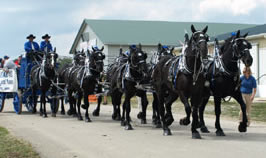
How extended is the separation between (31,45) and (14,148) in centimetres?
1011

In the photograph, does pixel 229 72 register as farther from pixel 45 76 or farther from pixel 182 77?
pixel 45 76

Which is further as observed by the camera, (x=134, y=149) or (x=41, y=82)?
(x=41, y=82)

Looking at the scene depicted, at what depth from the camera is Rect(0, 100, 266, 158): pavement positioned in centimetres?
828

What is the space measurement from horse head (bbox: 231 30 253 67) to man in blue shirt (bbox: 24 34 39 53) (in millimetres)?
10596

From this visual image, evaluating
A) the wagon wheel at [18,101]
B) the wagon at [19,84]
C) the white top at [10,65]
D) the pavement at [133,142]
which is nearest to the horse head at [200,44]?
the pavement at [133,142]

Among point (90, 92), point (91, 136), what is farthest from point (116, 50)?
point (91, 136)

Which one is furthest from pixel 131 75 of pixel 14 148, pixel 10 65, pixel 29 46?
pixel 10 65

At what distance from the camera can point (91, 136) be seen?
1095 centimetres

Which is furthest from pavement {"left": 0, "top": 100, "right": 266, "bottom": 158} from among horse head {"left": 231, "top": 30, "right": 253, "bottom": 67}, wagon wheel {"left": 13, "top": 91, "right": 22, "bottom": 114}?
wagon wheel {"left": 13, "top": 91, "right": 22, "bottom": 114}

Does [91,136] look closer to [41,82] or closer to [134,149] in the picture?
[134,149]

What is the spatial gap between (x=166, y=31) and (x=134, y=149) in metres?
41.7

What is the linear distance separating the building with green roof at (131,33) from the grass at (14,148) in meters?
32.4

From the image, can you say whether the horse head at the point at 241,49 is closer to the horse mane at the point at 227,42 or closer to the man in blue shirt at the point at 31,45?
the horse mane at the point at 227,42

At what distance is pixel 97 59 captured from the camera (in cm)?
1467
